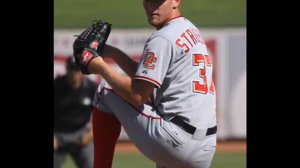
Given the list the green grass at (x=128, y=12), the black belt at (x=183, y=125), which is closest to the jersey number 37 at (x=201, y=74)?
the black belt at (x=183, y=125)

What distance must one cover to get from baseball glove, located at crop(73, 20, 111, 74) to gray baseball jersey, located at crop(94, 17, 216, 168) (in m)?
Answer: 0.24

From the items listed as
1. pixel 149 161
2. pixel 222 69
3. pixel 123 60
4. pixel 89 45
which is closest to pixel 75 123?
pixel 149 161

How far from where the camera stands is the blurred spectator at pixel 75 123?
24.5 feet

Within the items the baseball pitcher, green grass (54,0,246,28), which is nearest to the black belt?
the baseball pitcher

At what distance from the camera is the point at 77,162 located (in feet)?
24.5

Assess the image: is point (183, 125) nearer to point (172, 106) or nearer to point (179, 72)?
point (172, 106)

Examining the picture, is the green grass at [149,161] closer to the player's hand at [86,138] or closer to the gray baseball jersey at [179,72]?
the player's hand at [86,138]

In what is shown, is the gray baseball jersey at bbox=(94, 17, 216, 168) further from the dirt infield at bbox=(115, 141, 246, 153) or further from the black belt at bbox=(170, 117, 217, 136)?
the dirt infield at bbox=(115, 141, 246, 153)

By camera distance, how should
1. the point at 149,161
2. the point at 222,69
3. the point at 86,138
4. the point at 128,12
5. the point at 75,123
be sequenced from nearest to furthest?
the point at 86,138
the point at 75,123
the point at 149,161
the point at 222,69
the point at 128,12

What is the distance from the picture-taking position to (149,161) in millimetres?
8523

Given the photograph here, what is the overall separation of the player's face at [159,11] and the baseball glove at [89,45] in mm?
324

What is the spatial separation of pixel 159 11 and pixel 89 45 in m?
0.48

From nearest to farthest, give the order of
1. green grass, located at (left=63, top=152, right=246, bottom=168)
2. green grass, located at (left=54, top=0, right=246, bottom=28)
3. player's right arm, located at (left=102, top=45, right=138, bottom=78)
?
1. player's right arm, located at (left=102, top=45, right=138, bottom=78)
2. green grass, located at (left=63, top=152, right=246, bottom=168)
3. green grass, located at (left=54, top=0, right=246, bottom=28)

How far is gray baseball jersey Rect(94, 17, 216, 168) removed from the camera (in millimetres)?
4207
